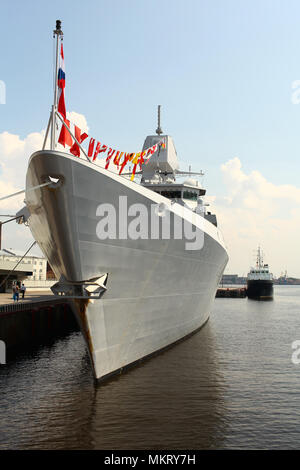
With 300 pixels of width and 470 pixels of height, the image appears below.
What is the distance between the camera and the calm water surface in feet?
27.2

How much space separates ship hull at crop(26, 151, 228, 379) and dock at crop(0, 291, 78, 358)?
275 inches

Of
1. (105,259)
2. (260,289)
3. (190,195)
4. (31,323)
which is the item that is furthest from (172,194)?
(260,289)

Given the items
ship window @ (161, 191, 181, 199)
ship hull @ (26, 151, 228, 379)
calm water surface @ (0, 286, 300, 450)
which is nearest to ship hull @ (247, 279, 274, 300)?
ship window @ (161, 191, 181, 199)

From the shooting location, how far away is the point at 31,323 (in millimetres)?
20234

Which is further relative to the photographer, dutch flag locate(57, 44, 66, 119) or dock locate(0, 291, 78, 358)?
dock locate(0, 291, 78, 358)

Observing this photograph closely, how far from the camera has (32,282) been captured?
39.7m

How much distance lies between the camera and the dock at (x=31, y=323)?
693 inches

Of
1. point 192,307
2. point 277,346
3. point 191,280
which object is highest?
point 191,280

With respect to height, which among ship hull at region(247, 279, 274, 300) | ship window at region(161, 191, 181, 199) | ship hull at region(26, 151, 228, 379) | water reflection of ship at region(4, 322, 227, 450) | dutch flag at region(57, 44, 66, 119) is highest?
dutch flag at region(57, 44, 66, 119)

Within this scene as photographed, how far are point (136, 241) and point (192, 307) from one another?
25.3 feet

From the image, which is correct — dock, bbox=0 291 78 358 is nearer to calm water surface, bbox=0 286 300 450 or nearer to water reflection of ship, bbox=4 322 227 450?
calm water surface, bbox=0 286 300 450

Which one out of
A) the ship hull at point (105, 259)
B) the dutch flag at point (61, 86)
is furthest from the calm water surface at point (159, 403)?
the dutch flag at point (61, 86)

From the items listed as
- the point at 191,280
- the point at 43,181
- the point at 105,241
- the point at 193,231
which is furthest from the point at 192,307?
the point at 43,181
